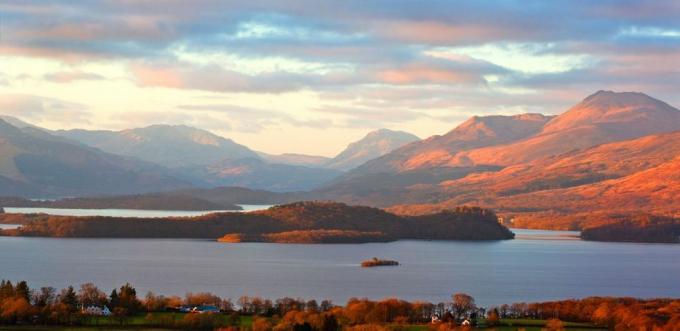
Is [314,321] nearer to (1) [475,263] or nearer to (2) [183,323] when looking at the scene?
(2) [183,323]

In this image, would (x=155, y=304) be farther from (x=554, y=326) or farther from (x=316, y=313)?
(x=554, y=326)

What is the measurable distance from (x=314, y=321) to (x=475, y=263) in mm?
105380

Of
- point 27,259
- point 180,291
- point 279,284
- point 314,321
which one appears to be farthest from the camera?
point 27,259

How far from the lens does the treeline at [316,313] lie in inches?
3664

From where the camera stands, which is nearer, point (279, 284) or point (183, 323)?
point (183, 323)

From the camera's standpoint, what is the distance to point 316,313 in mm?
96438

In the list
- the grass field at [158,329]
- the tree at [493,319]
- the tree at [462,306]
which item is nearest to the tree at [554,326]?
the grass field at [158,329]

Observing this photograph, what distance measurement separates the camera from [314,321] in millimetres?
90500

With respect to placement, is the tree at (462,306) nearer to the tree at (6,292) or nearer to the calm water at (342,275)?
the calm water at (342,275)

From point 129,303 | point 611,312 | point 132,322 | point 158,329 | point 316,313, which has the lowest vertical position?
point 158,329

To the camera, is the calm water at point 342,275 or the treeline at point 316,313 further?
the calm water at point 342,275

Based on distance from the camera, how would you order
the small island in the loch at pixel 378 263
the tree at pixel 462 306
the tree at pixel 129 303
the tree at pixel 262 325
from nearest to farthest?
the tree at pixel 262 325 → the tree at pixel 129 303 → the tree at pixel 462 306 → the small island in the loch at pixel 378 263

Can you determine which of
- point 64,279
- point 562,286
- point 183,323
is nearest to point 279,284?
point 64,279

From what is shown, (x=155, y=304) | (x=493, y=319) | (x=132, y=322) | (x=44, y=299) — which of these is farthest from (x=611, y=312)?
(x=44, y=299)
